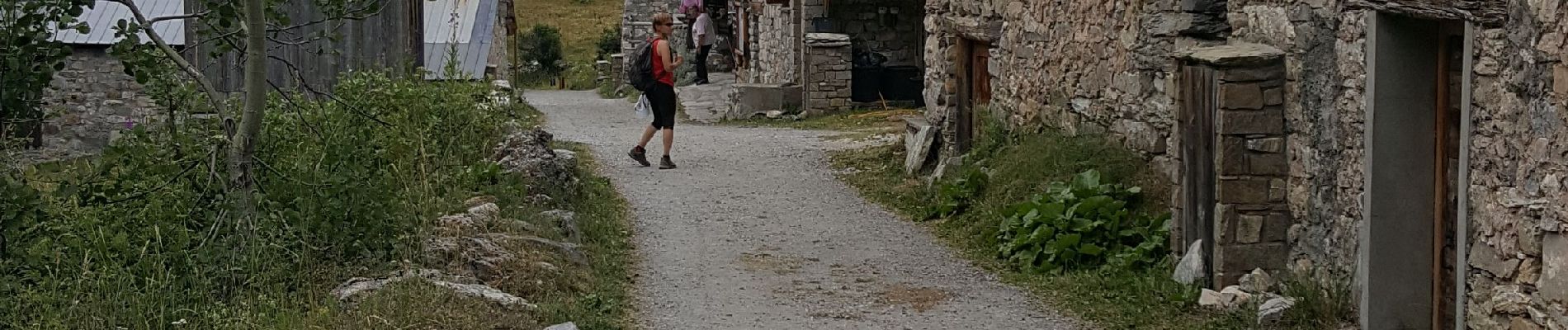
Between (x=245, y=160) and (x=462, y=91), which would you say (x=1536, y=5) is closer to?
(x=245, y=160)

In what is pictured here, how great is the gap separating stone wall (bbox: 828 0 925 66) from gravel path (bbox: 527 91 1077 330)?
22.3 ft

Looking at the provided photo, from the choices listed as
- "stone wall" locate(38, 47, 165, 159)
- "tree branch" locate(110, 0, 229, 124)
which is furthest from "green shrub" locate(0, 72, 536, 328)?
"stone wall" locate(38, 47, 165, 159)

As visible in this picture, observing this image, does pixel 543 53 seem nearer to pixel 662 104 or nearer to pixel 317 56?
pixel 662 104

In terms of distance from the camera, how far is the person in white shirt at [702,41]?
2484cm

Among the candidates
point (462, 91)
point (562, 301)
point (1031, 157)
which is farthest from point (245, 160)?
point (1031, 157)

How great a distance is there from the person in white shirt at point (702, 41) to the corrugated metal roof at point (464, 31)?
431 centimetres

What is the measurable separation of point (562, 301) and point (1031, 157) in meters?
3.69

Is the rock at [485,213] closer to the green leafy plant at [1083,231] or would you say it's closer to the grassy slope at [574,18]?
the green leafy plant at [1083,231]

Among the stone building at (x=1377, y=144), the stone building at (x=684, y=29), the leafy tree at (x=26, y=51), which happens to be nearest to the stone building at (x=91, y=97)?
the stone building at (x=684, y=29)

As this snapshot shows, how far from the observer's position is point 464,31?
20453 mm

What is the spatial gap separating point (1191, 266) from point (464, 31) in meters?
14.8

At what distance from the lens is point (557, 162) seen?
9.97m

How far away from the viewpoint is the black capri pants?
1185 centimetres

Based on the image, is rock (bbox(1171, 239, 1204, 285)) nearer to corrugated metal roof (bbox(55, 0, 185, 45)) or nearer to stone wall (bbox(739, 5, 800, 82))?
stone wall (bbox(739, 5, 800, 82))
